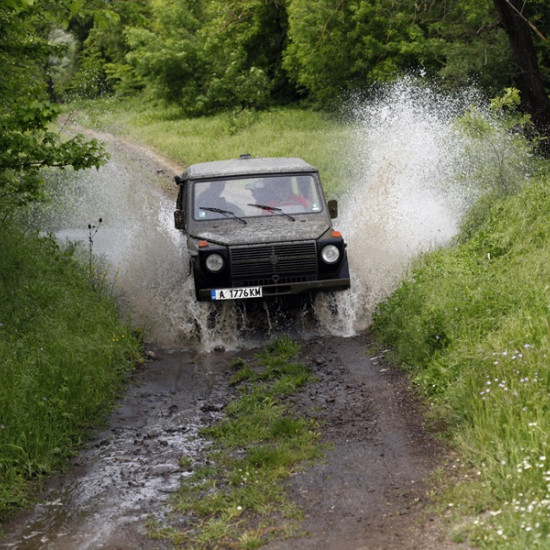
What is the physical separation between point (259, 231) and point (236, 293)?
0.83 metres

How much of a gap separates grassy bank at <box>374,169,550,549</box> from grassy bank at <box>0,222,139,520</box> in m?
2.90

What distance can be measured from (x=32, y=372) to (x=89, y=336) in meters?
1.55

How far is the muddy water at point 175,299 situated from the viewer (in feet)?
18.6

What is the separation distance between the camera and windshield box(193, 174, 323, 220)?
32.5 feet

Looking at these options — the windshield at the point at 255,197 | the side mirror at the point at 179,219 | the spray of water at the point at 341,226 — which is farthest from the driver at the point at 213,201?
the spray of water at the point at 341,226

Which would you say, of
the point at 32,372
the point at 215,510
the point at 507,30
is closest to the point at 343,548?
the point at 215,510

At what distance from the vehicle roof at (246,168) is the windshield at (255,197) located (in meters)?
0.07

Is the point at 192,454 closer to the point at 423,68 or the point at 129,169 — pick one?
the point at 129,169

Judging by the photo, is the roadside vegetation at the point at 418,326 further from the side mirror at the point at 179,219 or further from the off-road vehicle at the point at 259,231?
the side mirror at the point at 179,219

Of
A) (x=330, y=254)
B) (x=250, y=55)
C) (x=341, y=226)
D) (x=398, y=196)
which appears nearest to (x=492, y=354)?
(x=330, y=254)

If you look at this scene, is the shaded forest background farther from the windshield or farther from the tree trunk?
the windshield

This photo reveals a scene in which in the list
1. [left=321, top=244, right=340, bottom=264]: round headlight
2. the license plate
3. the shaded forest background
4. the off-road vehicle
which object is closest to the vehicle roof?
the off-road vehicle

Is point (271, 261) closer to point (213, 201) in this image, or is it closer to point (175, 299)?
point (213, 201)

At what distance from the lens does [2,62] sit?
33.1 ft
